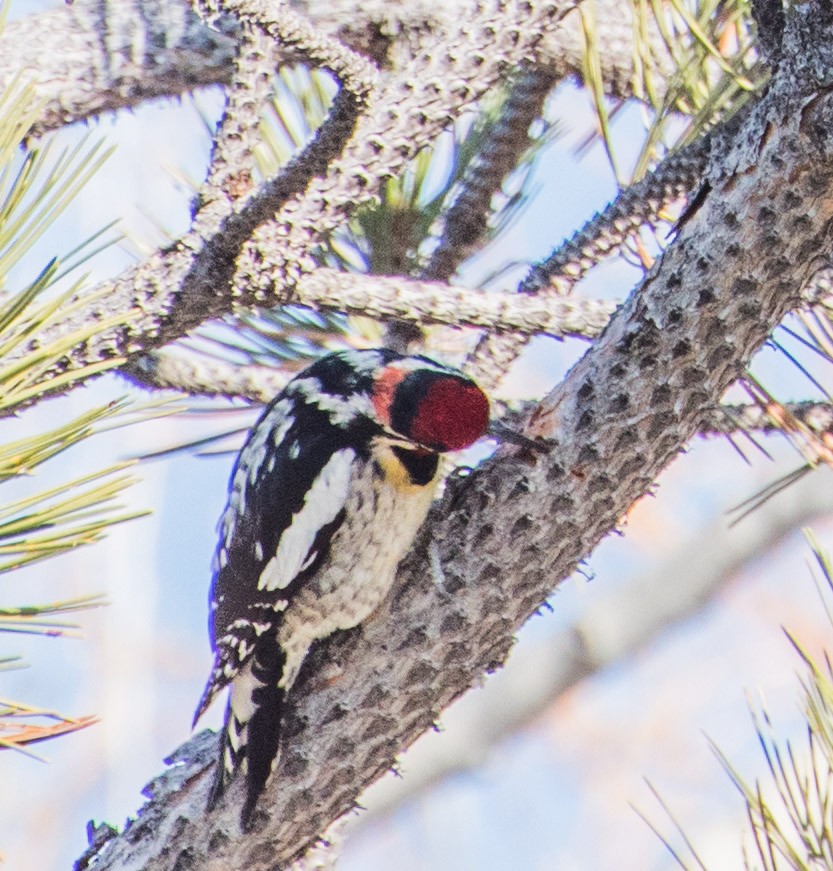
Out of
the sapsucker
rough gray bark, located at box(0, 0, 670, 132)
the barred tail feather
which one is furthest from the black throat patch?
rough gray bark, located at box(0, 0, 670, 132)

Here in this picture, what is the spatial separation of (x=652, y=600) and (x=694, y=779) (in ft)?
7.81

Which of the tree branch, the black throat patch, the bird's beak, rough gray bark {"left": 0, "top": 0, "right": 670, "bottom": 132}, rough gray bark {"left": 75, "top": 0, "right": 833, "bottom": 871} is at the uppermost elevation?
rough gray bark {"left": 0, "top": 0, "right": 670, "bottom": 132}

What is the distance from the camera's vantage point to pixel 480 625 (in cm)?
112

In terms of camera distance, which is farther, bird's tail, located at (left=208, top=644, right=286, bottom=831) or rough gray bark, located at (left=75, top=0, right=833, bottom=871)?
bird's tail, located at (left=208, top=644, right=286, bottom=831)

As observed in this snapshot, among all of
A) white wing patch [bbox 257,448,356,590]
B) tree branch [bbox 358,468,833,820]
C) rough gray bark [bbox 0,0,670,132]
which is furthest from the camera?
tree branch [bbox 358,468,833,820]

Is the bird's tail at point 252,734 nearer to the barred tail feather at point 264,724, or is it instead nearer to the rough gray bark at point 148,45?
the barred tail feather at point 264,724

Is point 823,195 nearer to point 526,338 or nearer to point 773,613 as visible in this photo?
point 526,338

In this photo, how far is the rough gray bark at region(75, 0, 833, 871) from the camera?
98cm

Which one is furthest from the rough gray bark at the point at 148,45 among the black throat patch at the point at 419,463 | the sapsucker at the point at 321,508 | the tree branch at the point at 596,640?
the tree branch at the point at 596,640

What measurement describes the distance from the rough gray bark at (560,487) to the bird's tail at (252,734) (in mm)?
17

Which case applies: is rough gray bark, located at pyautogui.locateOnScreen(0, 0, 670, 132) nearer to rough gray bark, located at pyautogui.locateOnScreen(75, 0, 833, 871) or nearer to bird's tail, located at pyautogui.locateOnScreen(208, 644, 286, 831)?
rough gray bark, located at pyautogui.locateOnScreen(75, 0, 833, 871)

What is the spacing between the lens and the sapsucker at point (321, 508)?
1.27m

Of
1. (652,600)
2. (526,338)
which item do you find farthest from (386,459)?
(652,600)

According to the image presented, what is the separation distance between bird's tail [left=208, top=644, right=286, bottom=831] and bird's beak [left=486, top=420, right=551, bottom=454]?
0.36 meters
